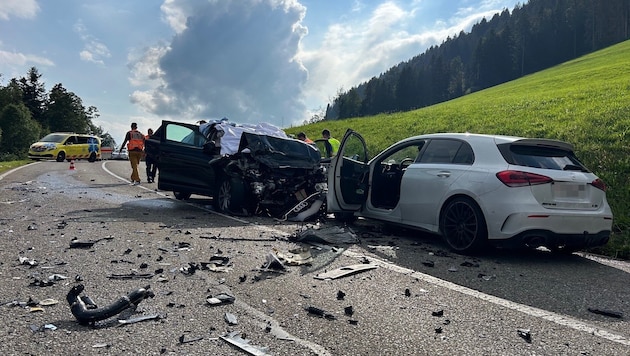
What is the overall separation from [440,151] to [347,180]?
6.09 feet

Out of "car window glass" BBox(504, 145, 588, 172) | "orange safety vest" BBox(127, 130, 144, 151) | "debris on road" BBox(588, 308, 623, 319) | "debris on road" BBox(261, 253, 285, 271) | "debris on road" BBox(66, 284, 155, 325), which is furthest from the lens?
"orange safety vest" BBox(127, 130, 144, 151)

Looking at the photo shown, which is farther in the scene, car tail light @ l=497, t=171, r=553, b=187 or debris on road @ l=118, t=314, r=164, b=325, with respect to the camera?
car tail light @ l=497, t=171, r=553, b=187

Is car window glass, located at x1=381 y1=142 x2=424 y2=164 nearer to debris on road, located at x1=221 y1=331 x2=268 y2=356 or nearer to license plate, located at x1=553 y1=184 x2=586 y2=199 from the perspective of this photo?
license plate, located at x1=553 y1=184 x2=586 y2=199

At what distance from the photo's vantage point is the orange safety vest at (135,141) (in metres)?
16.2

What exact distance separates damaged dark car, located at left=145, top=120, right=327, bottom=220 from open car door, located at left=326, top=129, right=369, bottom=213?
0.83 m

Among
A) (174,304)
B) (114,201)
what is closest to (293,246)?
(174,304)

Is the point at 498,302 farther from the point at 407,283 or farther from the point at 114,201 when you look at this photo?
the point at 114,201

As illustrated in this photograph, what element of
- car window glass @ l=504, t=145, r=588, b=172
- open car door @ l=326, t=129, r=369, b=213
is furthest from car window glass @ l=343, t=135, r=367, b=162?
car window glass @ l=504, t=145, r=588, b=172

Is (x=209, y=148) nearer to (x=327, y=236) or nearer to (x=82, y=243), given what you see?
(x=327, y=236)

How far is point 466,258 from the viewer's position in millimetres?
6105

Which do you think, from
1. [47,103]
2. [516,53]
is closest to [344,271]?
[47,103]

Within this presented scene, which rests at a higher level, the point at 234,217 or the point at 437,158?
the point at 437,158

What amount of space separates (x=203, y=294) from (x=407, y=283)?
196 cm

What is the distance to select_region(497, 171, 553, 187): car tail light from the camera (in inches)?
227
